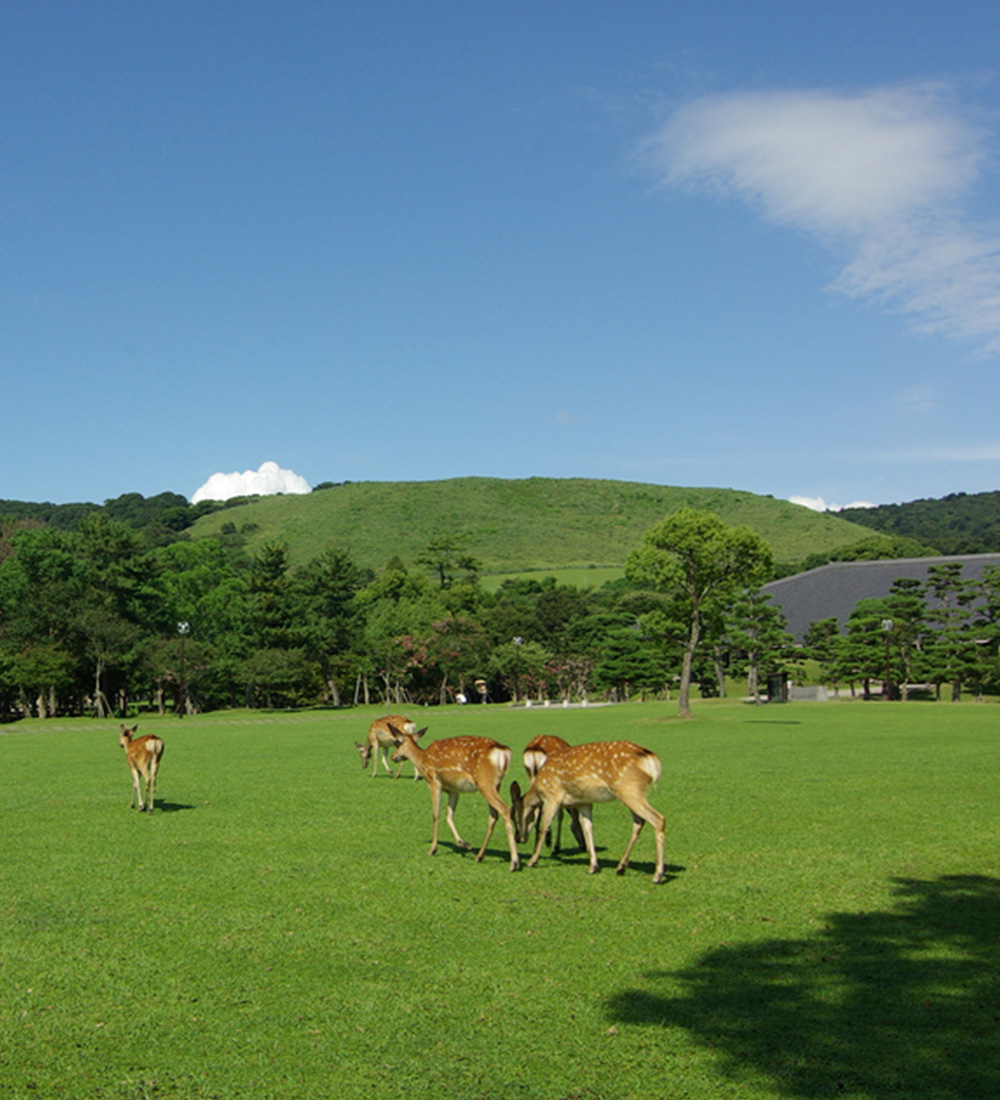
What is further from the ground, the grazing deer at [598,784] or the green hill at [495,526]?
the green hill at [495,526]

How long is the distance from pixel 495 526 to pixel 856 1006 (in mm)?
174313

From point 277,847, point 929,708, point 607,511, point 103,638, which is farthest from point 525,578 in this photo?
point 277,847

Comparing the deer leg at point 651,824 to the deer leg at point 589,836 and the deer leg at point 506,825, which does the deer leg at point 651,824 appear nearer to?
the deer leg at point 589,836

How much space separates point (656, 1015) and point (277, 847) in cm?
708

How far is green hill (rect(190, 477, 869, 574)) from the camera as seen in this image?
534 feet

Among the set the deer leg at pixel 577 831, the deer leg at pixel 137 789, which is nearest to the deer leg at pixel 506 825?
the deer leg at pixel 577 831

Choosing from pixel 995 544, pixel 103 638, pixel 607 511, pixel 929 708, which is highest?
pixel 607 511

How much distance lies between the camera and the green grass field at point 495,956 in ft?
18.4

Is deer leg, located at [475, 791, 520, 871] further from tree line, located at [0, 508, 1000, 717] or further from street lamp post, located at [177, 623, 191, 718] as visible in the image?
street lamp post, located at [177, 623, 191, 718]

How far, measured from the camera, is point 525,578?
450ft

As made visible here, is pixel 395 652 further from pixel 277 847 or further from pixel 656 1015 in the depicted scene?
pixel 656 1015

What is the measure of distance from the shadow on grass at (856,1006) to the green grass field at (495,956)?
0.02 metres

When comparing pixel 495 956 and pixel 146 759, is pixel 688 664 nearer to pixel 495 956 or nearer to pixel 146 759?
pixel 146 759

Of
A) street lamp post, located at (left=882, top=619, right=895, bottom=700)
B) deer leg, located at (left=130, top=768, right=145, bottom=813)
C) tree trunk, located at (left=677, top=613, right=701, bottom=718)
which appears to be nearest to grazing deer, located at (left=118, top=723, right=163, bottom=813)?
deer leg, located at (left=130, top=768, right=145, bottom=813)
